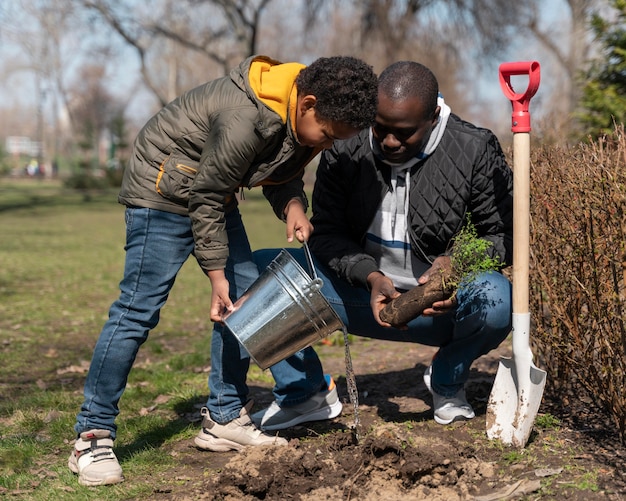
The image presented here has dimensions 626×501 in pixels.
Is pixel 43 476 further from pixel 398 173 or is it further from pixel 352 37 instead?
pixel 352 37

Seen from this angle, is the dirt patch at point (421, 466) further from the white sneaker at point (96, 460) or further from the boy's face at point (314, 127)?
the boy's face at point (314, 127)

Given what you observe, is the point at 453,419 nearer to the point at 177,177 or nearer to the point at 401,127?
the point at 401,127

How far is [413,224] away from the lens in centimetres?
333

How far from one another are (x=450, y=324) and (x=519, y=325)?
45 cm

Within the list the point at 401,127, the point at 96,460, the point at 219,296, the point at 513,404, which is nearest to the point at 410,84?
the point at 401,127

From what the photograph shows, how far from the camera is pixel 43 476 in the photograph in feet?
10.2

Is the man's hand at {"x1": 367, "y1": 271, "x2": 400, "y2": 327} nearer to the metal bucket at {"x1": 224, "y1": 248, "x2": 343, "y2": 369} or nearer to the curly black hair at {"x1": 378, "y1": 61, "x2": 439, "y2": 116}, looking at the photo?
the metal bucket at {"x1": 224, "y1": 248, "x2": 343, "y2": 369}

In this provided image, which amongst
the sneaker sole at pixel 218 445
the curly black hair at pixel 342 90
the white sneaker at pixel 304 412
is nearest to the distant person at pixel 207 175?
the curly black hair at pixel 342 90

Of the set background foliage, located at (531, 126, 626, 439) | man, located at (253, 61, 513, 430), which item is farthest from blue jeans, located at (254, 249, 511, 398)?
background foliage, located at (531, 126, 626, 439)

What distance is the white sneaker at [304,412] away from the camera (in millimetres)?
3578

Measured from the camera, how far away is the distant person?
2.76 meters

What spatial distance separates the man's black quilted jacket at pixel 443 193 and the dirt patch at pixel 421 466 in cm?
73

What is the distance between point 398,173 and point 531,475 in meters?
1.38

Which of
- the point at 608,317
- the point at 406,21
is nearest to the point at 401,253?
the point at 608,317
